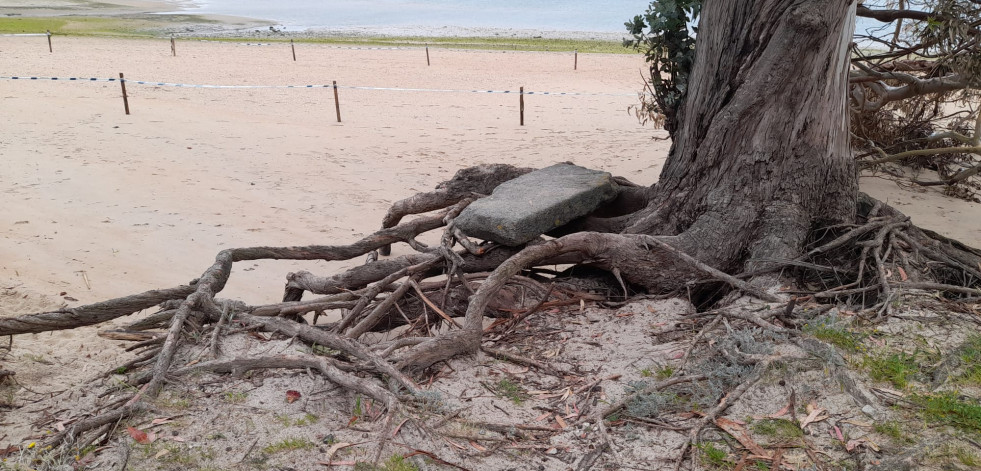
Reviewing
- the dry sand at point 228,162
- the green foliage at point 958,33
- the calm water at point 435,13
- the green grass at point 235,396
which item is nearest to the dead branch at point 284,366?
the green grass at point 235,396

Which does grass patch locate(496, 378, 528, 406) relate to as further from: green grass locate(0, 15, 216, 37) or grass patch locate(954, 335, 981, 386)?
green grass locate(0, 15, 216, 37)

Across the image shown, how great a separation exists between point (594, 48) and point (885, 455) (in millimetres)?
29469

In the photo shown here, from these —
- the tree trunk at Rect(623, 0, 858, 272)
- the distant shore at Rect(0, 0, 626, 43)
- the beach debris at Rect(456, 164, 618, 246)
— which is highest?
the distant shore at Rect(0, 0, 626, 43)

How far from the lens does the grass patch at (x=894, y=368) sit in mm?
3421

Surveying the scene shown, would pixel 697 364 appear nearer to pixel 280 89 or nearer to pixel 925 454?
pixel 925 454

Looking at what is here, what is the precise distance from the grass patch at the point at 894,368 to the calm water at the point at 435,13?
146 ft

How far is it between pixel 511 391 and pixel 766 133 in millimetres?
2496

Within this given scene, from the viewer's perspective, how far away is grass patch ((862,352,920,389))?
3421 mm

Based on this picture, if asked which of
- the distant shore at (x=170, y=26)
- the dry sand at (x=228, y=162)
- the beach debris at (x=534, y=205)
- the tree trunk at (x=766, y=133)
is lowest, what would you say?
the dry sand at (x=228, y=162)

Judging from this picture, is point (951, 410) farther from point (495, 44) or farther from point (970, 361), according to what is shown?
point (495, 44)

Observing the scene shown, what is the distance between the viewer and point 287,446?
3.14 m

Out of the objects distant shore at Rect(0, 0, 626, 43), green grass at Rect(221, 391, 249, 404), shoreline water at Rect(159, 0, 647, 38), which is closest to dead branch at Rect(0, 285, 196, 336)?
green grass at Rect(221, 391, 249, 404)

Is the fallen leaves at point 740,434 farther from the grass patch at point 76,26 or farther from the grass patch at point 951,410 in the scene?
the grass patch at point 76,26

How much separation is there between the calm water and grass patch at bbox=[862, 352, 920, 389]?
146 feet
